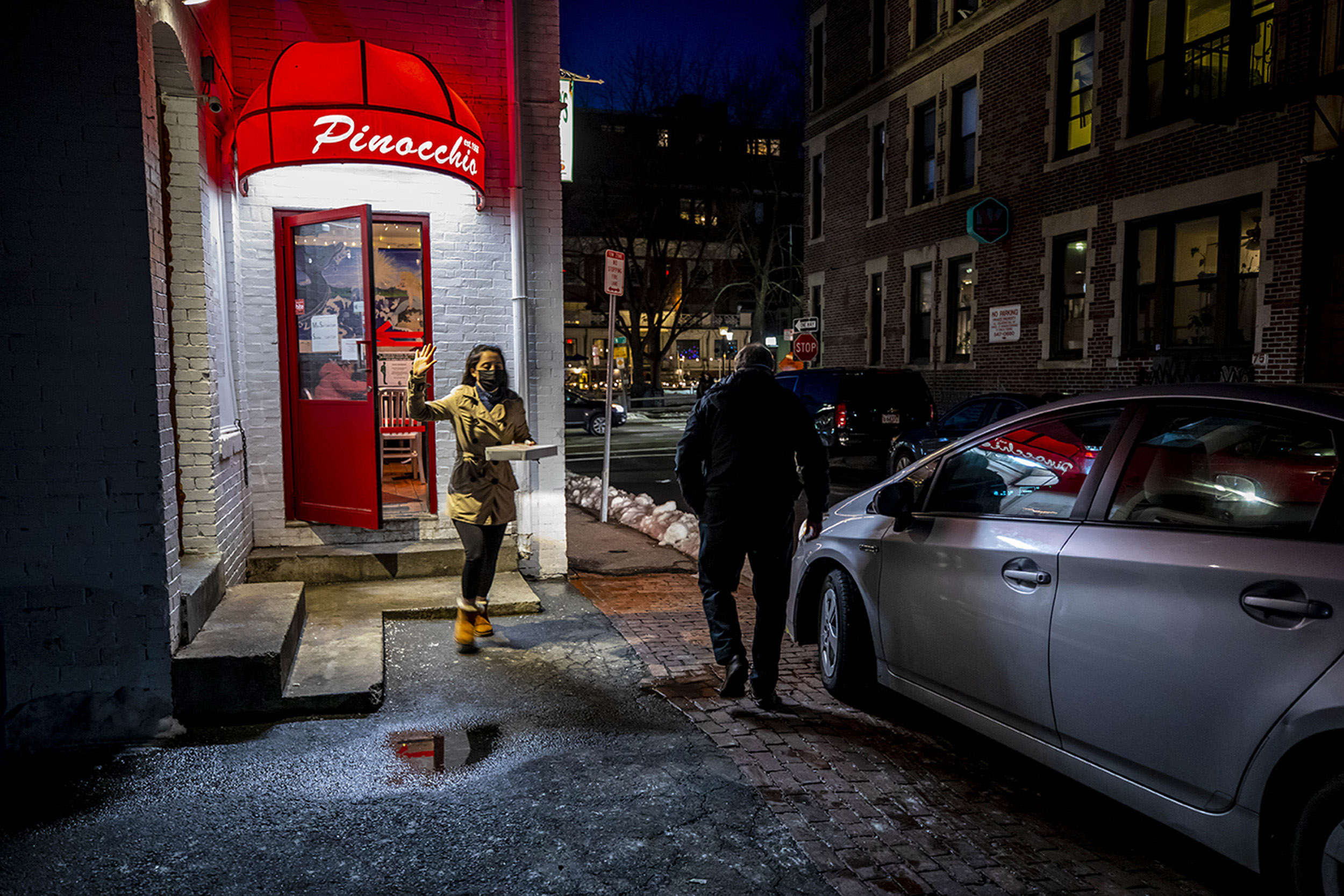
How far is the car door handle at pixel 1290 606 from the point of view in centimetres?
249

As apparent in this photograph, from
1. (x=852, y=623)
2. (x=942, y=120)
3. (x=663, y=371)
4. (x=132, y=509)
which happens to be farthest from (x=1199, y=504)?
(x=663, y=371)

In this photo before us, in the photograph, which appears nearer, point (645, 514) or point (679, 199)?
point (645, 514)

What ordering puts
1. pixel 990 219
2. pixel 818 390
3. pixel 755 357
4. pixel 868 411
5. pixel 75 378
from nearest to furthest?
pixel 75 378
pixel 755 357
pixel 868 411
pixel 818 390
pixel 990 219

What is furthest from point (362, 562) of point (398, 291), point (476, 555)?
point (398, 291)

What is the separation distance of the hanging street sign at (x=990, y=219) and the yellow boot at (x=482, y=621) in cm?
1546

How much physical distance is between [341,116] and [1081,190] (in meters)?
14.4

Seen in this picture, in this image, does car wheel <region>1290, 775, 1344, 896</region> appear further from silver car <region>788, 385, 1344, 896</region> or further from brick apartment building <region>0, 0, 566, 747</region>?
brick apartment building <region>0, 0, 566, 747</region>

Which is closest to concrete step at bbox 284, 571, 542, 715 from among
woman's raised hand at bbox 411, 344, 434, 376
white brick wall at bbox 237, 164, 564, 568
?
white brick wall at bbox 237, 164, 564, 568

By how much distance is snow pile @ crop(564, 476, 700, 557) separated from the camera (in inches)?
376

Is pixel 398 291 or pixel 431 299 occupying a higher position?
pixel 398 291

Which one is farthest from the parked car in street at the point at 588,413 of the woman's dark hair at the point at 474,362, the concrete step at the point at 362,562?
the woman's dark hair at the point at 474,362

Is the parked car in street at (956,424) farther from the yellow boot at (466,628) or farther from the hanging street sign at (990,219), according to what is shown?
the yellow boot at (466,628)

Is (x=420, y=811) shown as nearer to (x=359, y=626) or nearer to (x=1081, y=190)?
(x=359, y=626)

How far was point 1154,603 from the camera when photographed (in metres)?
2.96
